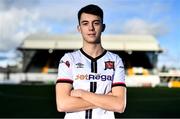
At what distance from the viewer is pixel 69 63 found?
107 inches

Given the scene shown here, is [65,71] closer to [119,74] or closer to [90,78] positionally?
[90,78]

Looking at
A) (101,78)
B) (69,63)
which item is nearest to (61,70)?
(69,63)

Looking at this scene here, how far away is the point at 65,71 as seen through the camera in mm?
2703

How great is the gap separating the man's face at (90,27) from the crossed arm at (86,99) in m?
0.31

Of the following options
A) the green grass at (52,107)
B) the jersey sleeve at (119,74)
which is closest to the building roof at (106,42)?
the green grass at (52,107)

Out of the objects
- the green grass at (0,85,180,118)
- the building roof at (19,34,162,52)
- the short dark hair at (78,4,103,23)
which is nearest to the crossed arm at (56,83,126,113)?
the short dark hair at (78,4,103,23)

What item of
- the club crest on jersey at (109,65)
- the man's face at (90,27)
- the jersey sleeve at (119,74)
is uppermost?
the man's face at (90,27)

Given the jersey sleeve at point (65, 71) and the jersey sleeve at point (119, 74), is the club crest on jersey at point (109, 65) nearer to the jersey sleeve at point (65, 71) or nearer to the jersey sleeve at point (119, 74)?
the jersey sleeve at point (119, 74)

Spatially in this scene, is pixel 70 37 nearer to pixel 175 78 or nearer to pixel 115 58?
pixel 175 78

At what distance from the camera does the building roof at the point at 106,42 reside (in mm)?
71812

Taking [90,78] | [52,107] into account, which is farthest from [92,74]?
[52,107]

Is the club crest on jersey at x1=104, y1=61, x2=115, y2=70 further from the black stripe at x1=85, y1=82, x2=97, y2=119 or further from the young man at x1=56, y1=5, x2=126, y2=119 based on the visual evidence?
the black stripe at x1=85, y1=82, x2=97, y2=119

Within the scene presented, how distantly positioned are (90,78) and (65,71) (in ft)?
0.58

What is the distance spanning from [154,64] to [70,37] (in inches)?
592
